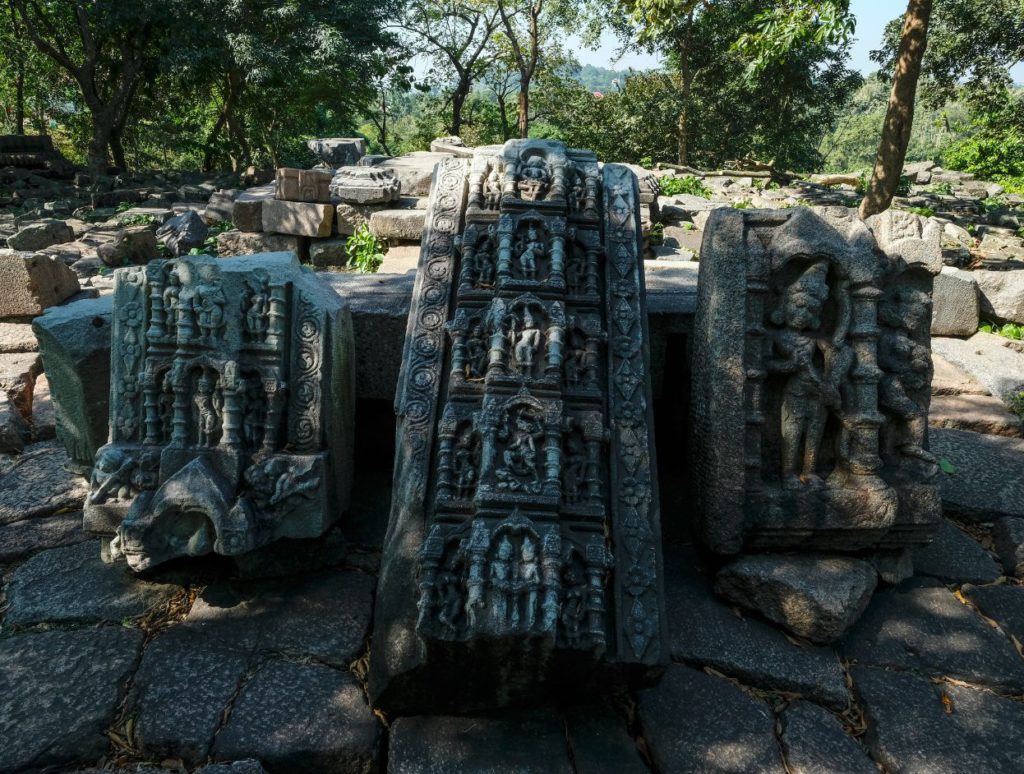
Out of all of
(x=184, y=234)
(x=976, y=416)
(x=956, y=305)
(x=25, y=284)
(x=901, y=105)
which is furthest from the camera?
(x=184, y=234)

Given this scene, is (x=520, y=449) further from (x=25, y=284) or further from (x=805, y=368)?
(x=25, y=284)

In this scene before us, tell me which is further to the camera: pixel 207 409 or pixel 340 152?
pixel 340 152

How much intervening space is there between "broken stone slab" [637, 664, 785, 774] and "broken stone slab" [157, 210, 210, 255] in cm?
784

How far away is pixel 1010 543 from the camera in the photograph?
305 centimetres

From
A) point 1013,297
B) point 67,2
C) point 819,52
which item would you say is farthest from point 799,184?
point 67,2

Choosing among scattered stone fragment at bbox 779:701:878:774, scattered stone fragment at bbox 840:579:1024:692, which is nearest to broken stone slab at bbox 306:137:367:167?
scattered stone fragment at bbox 840:579:1024:692

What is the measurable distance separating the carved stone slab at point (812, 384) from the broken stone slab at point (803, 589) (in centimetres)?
7

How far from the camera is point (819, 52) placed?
16.3 metres

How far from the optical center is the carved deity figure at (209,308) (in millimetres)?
2580

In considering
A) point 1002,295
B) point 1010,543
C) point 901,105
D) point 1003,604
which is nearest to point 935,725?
point 1003,604

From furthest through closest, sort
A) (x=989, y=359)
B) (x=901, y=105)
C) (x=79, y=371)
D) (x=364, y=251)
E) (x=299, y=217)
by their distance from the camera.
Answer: (x=299, y=217) → (x=901, y=105) → (x=364, y=251) → (x=989, y=359) → (x=79, y=371)

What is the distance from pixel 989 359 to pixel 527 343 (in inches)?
171

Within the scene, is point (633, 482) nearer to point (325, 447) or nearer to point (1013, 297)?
point (325, 447)

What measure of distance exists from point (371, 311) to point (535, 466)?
1366mm
